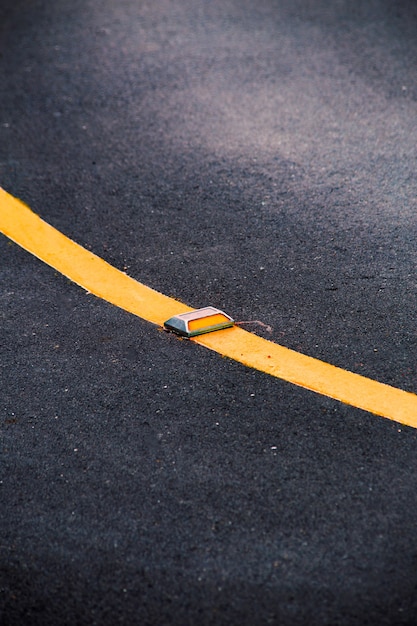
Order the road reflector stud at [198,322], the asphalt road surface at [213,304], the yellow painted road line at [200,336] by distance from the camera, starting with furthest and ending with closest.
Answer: the road reflector stud at [198,322] → the yellow painted road line at [200,336] → the asphalt road surface at [213,304]

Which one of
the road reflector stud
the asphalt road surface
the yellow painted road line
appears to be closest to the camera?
the asphalt road surface

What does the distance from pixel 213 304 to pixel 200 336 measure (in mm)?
232

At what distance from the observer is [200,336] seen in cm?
356

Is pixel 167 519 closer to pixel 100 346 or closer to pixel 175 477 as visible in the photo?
pixel 175 477

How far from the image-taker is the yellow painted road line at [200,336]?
123 inches

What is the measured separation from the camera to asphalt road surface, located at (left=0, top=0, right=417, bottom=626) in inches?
99.0

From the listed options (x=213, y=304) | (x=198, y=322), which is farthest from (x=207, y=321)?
(x=213, y=304)

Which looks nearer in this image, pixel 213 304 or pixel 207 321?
pixel 207 321

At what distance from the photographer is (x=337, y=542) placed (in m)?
2.56

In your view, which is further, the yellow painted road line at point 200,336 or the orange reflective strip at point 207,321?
the orange reflective strip at point 207,321

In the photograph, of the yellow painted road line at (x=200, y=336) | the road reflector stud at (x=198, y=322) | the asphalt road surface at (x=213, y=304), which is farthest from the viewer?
the road reflector stud at (x=198, y=322)

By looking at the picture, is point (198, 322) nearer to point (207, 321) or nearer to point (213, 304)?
point (207, 321)

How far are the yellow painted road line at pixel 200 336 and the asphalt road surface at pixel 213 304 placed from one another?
0.06 m

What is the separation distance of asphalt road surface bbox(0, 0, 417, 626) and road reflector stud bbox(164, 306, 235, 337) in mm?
66
